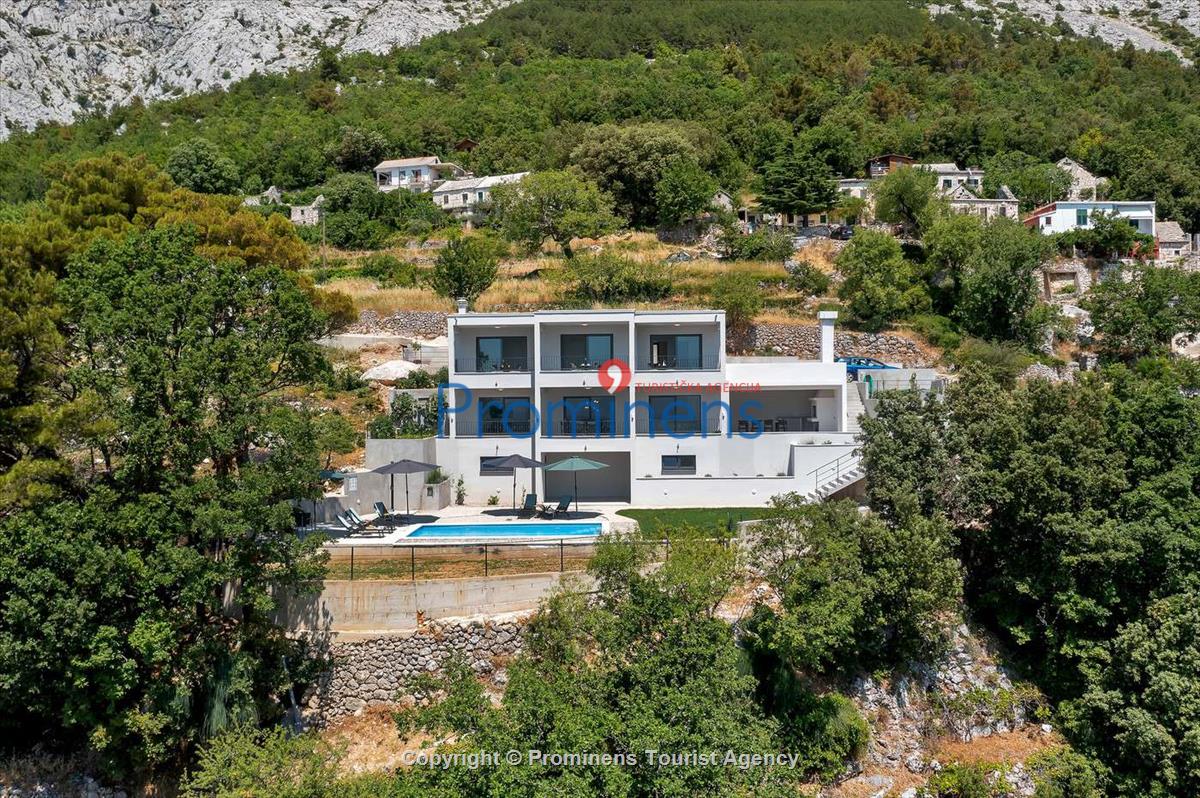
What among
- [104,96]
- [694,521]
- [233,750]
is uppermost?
[104,96]

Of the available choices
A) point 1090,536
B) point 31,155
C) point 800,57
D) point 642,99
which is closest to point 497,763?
point 1090,536

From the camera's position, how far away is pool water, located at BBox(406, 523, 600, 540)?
78.6 feet

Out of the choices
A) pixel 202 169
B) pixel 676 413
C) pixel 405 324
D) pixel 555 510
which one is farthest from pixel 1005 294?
pixel 202 169

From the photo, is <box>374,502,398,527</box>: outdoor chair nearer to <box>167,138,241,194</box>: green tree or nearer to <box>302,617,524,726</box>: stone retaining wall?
<box>302,617,524,726</box>: stone retaining wall

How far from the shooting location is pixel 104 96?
113 meters

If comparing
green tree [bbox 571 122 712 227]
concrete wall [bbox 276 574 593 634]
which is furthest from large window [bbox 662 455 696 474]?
green tree [bbox 571 122 712 227]

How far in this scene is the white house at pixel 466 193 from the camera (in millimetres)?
65625

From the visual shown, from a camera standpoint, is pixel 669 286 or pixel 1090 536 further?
pixel 669 286

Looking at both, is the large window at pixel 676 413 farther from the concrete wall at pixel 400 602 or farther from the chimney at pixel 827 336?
the concrete wall at pixel 400 602

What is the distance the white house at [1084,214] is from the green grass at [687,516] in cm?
3727

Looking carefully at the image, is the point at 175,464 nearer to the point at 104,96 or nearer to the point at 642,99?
the point at 642,99

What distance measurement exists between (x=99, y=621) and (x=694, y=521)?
15246mm

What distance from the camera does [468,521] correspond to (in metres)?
26.4

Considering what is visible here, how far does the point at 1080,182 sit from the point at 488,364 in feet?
173
